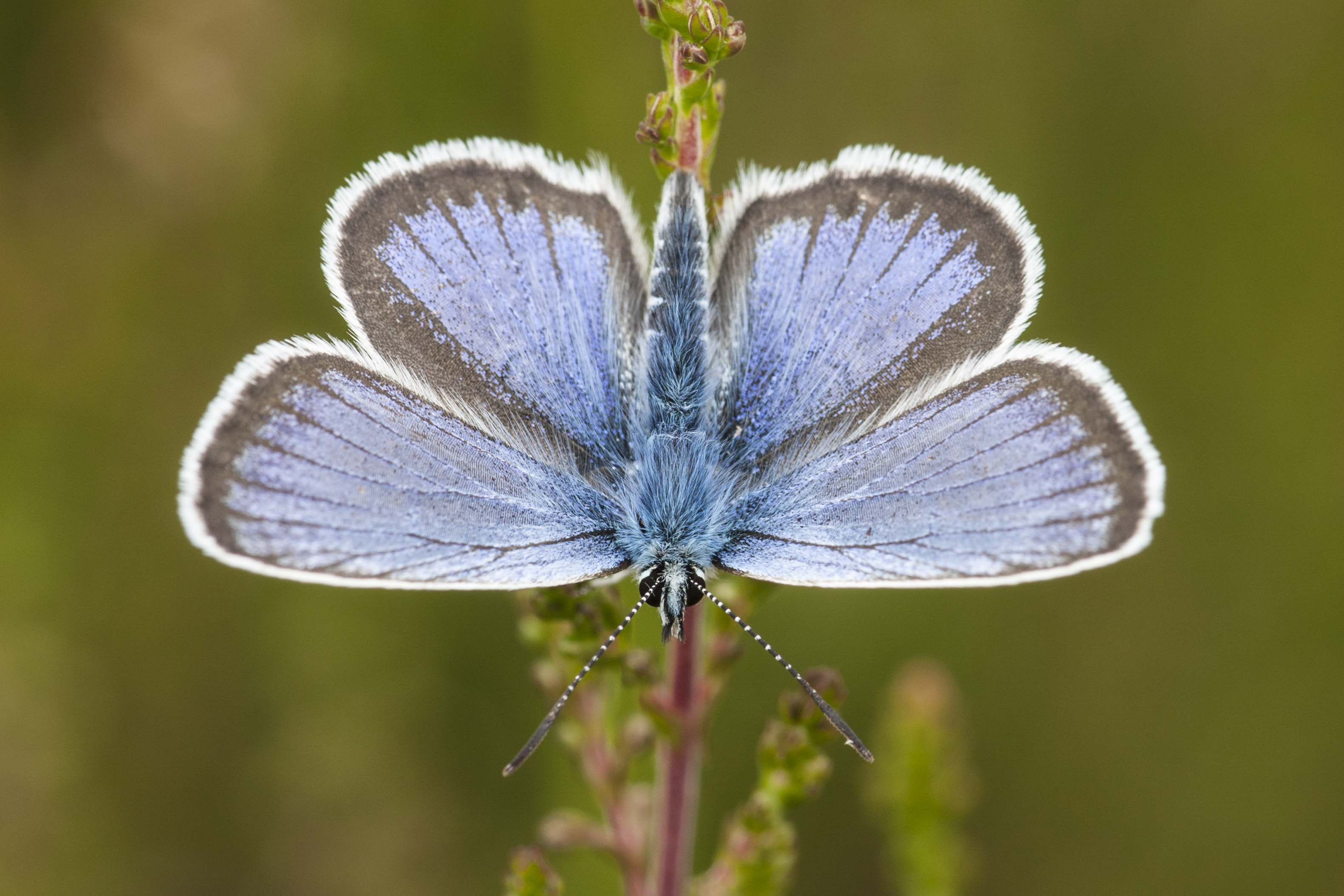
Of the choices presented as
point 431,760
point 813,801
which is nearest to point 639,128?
point 431,760

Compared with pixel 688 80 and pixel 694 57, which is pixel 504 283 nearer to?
pixel 688 80

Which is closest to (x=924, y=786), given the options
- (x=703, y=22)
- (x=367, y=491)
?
(x=367, y=491)

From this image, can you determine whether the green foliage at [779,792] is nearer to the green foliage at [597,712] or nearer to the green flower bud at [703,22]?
the green foliage at [597,712]

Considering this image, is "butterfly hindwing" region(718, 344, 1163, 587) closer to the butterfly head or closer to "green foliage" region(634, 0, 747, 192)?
the butterfly head

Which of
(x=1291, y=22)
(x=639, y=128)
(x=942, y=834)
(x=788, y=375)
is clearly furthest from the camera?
(x=1291, y=22)

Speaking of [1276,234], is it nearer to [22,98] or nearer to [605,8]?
[605,8]

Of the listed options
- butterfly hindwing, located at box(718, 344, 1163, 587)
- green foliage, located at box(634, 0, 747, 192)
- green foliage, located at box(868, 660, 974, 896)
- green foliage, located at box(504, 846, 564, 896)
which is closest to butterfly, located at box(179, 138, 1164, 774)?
butterfly hindwing, located at box(718, 344, 1163, 587)
